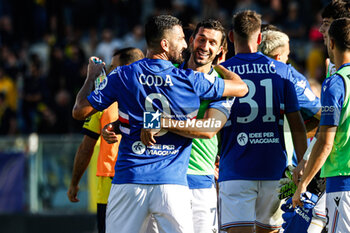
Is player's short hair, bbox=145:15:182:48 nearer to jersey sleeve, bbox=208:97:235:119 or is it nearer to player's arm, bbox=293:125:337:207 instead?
jersey sleeve, bbox=208:97:235:119

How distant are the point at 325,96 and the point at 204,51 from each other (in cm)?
132

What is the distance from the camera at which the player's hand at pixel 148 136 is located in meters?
5.26

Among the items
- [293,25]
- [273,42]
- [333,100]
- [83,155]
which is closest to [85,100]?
[83,155]

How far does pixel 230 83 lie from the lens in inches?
218

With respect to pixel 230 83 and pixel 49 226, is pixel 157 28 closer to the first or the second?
pixel 230 83

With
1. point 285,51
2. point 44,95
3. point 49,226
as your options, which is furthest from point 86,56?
→ point 285,51

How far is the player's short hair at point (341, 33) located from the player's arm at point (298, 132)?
3.24 feet

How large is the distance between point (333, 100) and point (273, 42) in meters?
1.74

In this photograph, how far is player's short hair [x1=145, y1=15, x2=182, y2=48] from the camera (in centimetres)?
552

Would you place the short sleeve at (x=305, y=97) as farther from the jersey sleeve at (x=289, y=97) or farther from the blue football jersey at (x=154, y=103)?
the blue football jersey at (x=154, y=103)

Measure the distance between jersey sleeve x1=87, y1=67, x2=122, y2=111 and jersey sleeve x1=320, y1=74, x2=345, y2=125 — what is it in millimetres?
1707

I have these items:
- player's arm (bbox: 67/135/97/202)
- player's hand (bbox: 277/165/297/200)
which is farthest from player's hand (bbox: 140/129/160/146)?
player's arm (bbox: 67/135/97/202)

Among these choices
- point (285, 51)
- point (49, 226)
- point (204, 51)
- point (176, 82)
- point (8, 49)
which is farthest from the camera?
point (8, 49)

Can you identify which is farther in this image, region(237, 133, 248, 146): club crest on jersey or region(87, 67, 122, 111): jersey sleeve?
region(237, 133, 248, 146): club crest on jersey
